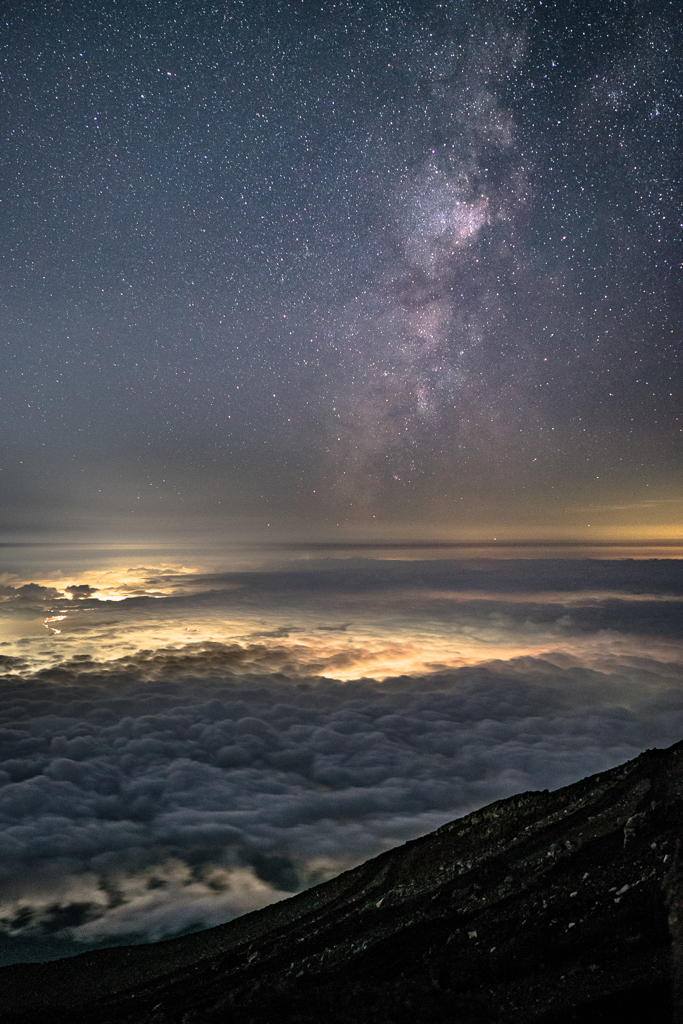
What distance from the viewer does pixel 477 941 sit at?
5.05 m

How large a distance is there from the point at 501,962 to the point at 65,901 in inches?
776

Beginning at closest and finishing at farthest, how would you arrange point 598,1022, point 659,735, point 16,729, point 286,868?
point 598,1022
point 286,868
point 16,729
point 659,735

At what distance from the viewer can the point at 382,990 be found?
4.87 meters

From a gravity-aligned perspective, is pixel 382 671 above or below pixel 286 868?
below

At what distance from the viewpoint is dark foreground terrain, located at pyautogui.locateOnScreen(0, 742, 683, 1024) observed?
4.05 metres

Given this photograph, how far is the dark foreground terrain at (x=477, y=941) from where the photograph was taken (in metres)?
4.05

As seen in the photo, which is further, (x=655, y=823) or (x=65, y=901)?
(x=65, y=901)

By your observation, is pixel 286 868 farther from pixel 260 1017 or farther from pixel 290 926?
pixel 260 1017

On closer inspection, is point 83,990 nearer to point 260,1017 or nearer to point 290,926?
point 290,926

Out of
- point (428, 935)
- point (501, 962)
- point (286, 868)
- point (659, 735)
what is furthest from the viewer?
point (659, 735)

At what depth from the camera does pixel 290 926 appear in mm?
7395

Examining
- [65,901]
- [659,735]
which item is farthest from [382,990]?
[659,735]

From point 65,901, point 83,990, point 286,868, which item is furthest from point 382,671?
point 83,990

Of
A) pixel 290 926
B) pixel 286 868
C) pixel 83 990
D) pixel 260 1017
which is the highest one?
pixel 260 1017
